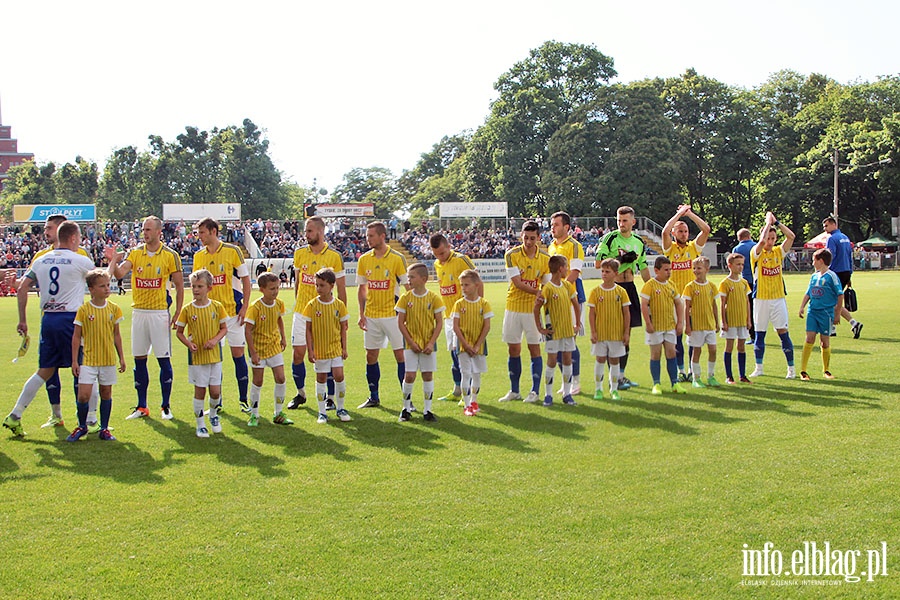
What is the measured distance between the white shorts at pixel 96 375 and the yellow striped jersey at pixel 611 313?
552 cm

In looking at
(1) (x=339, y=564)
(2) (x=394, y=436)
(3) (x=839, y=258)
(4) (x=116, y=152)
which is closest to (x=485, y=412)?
(2) (x=394, y=436)

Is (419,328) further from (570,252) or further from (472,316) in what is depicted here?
(570,252)

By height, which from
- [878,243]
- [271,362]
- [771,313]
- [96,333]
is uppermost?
[878,243]

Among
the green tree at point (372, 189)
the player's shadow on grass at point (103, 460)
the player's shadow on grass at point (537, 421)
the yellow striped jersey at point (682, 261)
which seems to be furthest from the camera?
the green tree at point (372, 189)

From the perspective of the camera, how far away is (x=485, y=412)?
931 centimetres

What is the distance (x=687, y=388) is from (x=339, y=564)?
685 centimetres

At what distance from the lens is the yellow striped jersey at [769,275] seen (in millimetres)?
11945

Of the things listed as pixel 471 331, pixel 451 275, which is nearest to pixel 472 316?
pixel 471 331

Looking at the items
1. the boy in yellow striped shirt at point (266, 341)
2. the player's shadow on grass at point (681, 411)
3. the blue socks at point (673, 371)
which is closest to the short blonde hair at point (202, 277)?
the boy in yellow striped shirt at point (266, 341)

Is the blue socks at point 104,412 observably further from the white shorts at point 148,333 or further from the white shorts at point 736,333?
the white shorts at point 736,333

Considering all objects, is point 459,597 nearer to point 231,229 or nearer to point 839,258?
point 839,258

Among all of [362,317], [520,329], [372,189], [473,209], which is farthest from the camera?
[372,189]

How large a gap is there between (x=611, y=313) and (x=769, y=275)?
3.47 meters

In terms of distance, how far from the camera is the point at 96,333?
8.16m
